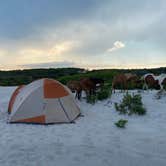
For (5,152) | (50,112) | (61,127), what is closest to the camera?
(5,152)

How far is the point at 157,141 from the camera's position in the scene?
664 centimetres

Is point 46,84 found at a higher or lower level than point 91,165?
higher

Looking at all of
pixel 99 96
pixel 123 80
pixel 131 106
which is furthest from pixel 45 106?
pixel 123 80

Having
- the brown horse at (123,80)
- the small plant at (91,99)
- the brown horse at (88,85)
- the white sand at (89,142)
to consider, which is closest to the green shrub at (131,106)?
the white sand at (89,142)

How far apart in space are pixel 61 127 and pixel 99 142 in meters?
1.63

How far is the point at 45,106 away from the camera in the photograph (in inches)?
336

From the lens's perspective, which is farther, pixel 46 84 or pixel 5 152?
pixel 46 84

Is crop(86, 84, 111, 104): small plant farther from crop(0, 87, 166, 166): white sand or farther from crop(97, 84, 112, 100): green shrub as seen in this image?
crop(0, 87, 166, 166): white sand

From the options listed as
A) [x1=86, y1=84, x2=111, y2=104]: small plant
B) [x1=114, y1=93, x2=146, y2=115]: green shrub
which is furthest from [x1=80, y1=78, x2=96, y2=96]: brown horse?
[x1=114, y1=93, x2=146, y2=115]: green shrub

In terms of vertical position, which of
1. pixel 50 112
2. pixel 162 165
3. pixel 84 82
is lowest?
pixel 162 165

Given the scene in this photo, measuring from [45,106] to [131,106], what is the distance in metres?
2.85

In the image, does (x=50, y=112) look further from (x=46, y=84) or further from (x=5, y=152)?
(x=5, y=152)

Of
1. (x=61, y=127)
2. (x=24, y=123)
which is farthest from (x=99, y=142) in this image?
(x=24, y=123)

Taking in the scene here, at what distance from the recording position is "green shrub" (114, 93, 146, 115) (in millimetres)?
9227
